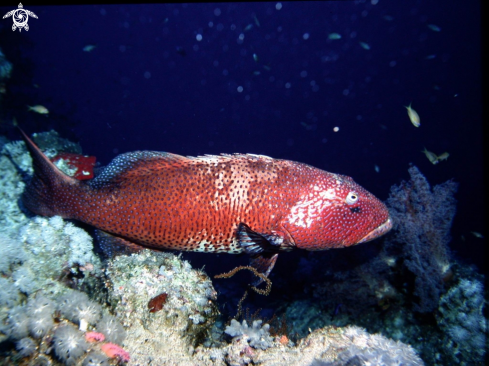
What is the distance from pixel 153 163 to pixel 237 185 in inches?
47.3

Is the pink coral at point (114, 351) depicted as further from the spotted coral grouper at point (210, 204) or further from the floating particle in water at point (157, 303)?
the spotted coral grouper at point (210, 204)

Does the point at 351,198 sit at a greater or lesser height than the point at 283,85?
Answer: lesser

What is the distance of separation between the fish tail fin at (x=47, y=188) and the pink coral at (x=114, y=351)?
2.09m

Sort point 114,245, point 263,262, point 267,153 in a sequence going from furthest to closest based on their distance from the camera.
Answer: point 267,153, point 263,262, point 114,245

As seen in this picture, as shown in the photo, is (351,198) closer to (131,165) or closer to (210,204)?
(210,204)

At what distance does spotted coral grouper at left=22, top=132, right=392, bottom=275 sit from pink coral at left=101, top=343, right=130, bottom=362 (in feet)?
4.54

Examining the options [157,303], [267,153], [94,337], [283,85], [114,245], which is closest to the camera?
[94,337]

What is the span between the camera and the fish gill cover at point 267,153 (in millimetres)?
2412

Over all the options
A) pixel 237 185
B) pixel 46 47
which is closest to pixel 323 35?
pixel 237 185

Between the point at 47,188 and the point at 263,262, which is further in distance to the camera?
the point at 263,262

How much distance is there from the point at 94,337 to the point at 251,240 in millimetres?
1841

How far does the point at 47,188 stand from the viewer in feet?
11.1

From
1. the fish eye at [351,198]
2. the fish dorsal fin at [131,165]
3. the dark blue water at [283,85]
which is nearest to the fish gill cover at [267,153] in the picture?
the dark blue water at [283,85]

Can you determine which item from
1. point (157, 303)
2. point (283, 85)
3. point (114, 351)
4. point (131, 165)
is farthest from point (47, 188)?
point (283, 85)
